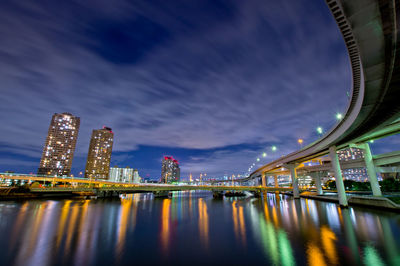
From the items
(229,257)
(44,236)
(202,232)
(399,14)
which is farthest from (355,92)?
(44,236)

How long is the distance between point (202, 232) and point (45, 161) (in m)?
245

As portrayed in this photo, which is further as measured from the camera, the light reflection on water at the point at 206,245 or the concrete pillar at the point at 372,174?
the concrete pillar at the point at 372,174

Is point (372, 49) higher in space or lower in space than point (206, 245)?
higher

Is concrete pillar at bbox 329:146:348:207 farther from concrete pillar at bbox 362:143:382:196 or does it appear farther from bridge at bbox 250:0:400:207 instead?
→ bridge at bbox 250:0:400:207

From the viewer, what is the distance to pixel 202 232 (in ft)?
78.4

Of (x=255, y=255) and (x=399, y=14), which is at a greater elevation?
(x=399, y=14)

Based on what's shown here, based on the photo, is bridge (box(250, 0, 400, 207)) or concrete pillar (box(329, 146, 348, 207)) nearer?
bridge (box(250, 0, 400, 207))

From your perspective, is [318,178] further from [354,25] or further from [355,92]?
[354,25]

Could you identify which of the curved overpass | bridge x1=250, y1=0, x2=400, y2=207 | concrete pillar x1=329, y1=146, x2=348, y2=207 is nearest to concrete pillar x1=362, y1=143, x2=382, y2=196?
concrete pillar x1=329, y1=146, x2=348, y2=207

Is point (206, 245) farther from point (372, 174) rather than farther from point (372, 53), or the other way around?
point (372, 174)

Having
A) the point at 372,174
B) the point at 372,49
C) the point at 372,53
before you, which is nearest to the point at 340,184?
the point at 372,174

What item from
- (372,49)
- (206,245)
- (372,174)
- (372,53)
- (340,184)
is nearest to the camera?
(372,49)

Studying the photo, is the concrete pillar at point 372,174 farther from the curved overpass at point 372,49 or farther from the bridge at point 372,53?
the curved overpass at point 372,49

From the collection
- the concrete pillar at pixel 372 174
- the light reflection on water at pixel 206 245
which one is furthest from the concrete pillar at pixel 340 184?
the light reflection on water at pixel 206 245
